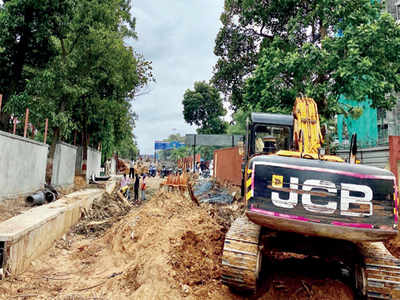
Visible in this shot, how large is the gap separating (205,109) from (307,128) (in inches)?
1638

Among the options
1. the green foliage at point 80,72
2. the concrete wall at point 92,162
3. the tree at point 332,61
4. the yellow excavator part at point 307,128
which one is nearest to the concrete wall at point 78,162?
the concrete wall at point 92,162

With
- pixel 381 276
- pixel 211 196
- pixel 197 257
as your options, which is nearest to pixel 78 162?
pixel 211 196

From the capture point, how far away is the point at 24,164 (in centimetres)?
1098

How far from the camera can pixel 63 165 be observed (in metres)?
17.1

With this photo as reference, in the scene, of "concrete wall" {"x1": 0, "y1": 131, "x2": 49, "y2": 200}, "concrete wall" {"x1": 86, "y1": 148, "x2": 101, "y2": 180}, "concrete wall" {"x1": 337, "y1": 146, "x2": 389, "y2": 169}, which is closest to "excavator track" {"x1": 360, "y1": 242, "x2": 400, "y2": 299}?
"concrete wall" {"x1": 337, "y1": 146, "x2": 389, "y2": 169}

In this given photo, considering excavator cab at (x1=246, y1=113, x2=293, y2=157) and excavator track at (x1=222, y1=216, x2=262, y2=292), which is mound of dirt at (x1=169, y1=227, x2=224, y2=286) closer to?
excavator track at (x1=222, y1=216, x2=262, y2=292)

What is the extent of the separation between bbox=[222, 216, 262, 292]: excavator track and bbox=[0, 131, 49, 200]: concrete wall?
800cm

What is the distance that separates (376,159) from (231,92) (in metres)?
8.87

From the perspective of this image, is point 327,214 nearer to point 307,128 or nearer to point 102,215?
point 307,128

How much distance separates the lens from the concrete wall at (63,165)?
15.8m

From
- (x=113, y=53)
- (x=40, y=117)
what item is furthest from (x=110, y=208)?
(x=113, y=53)

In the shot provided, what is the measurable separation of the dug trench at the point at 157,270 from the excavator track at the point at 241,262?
0.52 meters

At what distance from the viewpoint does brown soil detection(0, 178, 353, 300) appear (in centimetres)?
452

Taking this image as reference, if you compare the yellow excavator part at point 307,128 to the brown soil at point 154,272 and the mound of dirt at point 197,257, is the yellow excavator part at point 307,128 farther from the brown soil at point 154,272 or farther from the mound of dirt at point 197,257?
the mound of dirt at point 197,257
